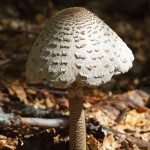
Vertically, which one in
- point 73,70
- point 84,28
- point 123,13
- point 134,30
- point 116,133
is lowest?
point 116,133

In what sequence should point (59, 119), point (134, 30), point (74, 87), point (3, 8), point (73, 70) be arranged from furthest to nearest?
point (134, 30), point (3, 8), point (59, 119), point (74, 87), point (73, 70)

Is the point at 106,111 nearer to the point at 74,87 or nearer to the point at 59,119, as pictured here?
the point at 59,119

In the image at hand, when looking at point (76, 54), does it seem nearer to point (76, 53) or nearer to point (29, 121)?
point (76, 53)

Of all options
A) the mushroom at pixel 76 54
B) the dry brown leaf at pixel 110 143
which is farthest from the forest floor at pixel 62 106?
the mushroom at pixel 76 54

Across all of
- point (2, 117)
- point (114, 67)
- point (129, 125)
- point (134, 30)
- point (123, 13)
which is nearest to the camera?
point (114, 67)

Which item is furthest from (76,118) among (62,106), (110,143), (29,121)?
(62,106)

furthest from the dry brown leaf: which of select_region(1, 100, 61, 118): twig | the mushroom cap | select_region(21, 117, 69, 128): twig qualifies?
the mushroom cap

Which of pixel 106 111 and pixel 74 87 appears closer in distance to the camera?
pixel 74 87

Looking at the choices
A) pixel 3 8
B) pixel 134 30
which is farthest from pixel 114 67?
pixel 134 30

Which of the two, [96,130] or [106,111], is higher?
[106,111]
